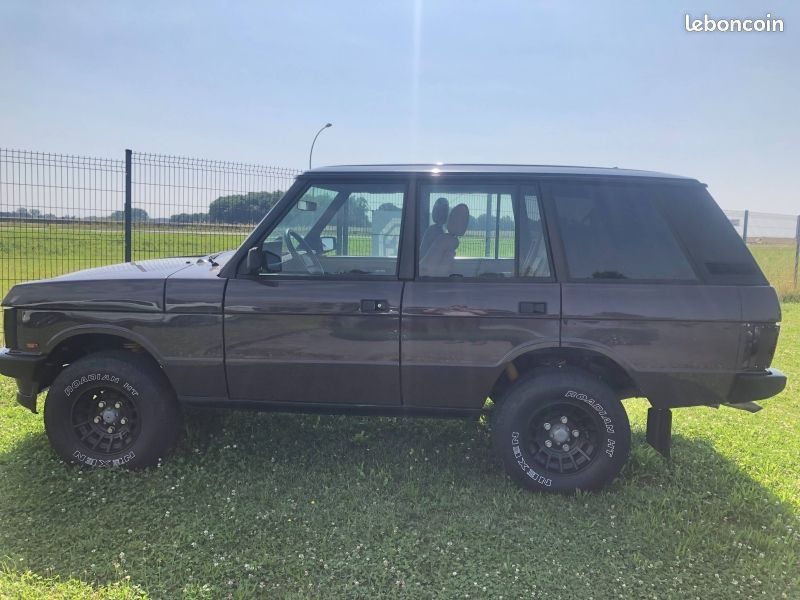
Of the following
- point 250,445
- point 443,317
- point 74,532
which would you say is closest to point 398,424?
point 250,445

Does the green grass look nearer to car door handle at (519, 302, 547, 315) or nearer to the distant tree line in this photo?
car door handle at (519, 302, 547, 315)

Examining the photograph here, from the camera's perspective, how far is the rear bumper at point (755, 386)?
10.8 ft

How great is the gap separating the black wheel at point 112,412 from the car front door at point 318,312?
0.50 m

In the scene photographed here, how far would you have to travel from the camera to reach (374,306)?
339 centimetres

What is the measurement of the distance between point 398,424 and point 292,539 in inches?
63.8

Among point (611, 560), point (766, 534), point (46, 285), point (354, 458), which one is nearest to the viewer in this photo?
point (611, 560)

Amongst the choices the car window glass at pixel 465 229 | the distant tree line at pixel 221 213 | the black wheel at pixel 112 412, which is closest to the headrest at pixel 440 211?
the car window glass at pixel 465 229

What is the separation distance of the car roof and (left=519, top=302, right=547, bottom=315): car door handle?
2.66 ft

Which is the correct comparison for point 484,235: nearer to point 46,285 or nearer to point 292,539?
point 292,539

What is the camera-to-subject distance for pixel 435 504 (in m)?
3.41

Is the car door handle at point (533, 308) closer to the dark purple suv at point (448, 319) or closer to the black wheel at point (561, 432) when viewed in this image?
the dark purple suv at point (448, 319)

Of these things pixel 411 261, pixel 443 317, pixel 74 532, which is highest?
pixel 411 261

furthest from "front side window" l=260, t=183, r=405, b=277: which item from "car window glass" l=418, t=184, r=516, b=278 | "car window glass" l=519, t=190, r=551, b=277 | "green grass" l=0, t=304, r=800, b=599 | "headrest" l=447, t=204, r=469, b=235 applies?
"green grass" l=0, t=304, r=800, b=599

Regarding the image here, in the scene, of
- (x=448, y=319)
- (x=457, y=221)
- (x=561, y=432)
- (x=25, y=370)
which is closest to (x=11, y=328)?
(x=25, y=370)
